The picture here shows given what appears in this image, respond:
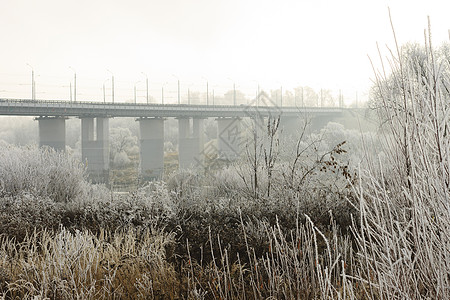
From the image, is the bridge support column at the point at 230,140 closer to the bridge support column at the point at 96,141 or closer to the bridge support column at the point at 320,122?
the bridge support column at the point at 96,141

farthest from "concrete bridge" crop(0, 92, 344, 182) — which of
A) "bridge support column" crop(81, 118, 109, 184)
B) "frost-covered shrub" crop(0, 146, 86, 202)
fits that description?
"frost-covered shrub" crop(0, 146, 86, 202)

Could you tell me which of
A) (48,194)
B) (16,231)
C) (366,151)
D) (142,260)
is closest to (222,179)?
(48,194)

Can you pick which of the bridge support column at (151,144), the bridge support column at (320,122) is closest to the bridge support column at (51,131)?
the bridge support column at (151,144)

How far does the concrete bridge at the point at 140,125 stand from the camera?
3186 centimetres

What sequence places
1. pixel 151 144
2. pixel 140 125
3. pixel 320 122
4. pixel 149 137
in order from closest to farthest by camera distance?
pixel 151 144, pixel 149 137, pixel 140 125, pixel 320 122

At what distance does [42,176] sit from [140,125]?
2921 cm

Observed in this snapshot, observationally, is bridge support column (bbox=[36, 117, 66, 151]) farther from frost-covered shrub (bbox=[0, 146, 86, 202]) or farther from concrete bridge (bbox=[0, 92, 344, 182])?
frost-covered shrub (bbox=[0, 146, 86, 202])

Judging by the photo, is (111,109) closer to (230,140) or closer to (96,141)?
(96,141)

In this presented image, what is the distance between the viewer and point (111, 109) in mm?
37094

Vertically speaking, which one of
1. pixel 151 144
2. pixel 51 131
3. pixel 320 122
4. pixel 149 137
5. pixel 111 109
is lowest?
pixel 151 144

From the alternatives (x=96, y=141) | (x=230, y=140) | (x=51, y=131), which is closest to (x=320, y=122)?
(x=230, y=140)

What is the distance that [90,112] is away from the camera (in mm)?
35562

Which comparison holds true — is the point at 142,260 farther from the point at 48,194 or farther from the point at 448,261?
the point at 48,194

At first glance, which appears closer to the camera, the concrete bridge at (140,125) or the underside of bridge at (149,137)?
the concrete bridge at (140,125)
